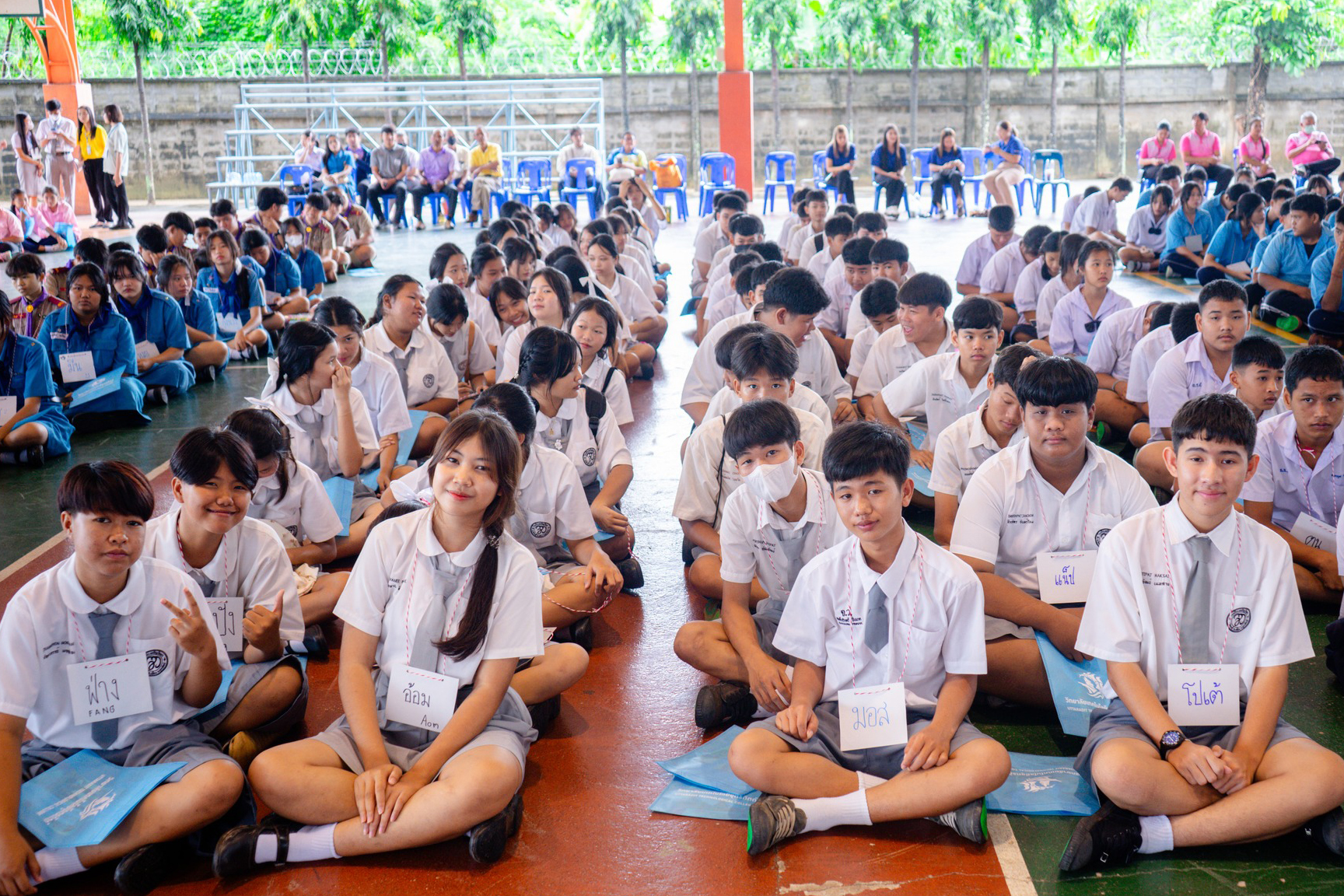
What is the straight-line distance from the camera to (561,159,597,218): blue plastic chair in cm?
1516

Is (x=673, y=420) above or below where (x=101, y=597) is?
below

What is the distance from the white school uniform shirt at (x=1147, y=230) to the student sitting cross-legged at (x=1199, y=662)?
8306mm

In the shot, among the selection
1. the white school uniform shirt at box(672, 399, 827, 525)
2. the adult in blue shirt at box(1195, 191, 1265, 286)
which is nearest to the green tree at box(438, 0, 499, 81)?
the adult in blue shirt at box(1195, 191, 1265, 286)

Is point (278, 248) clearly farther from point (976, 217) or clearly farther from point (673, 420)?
point (976, 217)

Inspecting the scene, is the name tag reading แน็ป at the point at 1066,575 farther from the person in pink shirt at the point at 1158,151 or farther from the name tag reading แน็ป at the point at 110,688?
the person in pink shirt at the point at 1158,151

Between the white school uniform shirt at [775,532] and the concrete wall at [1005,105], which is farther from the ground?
the concrete wall at [1005,105]

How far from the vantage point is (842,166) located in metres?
14.8

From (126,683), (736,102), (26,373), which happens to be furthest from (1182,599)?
(736,102)

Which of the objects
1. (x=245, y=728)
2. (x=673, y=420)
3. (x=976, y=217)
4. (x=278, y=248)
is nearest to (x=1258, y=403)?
(x=673, y=420)

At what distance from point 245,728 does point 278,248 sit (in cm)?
690

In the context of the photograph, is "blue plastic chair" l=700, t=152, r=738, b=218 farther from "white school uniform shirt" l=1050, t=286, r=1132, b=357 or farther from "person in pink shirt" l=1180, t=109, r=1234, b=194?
"white school uniform shirt" l=1050, t=286, r=1132, b=357

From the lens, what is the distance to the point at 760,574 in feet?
9.70

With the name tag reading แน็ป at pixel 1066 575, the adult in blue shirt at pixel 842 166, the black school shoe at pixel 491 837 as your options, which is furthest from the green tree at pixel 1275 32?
the black school shoe at pixel 491 837

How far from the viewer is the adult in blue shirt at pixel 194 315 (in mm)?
6605
